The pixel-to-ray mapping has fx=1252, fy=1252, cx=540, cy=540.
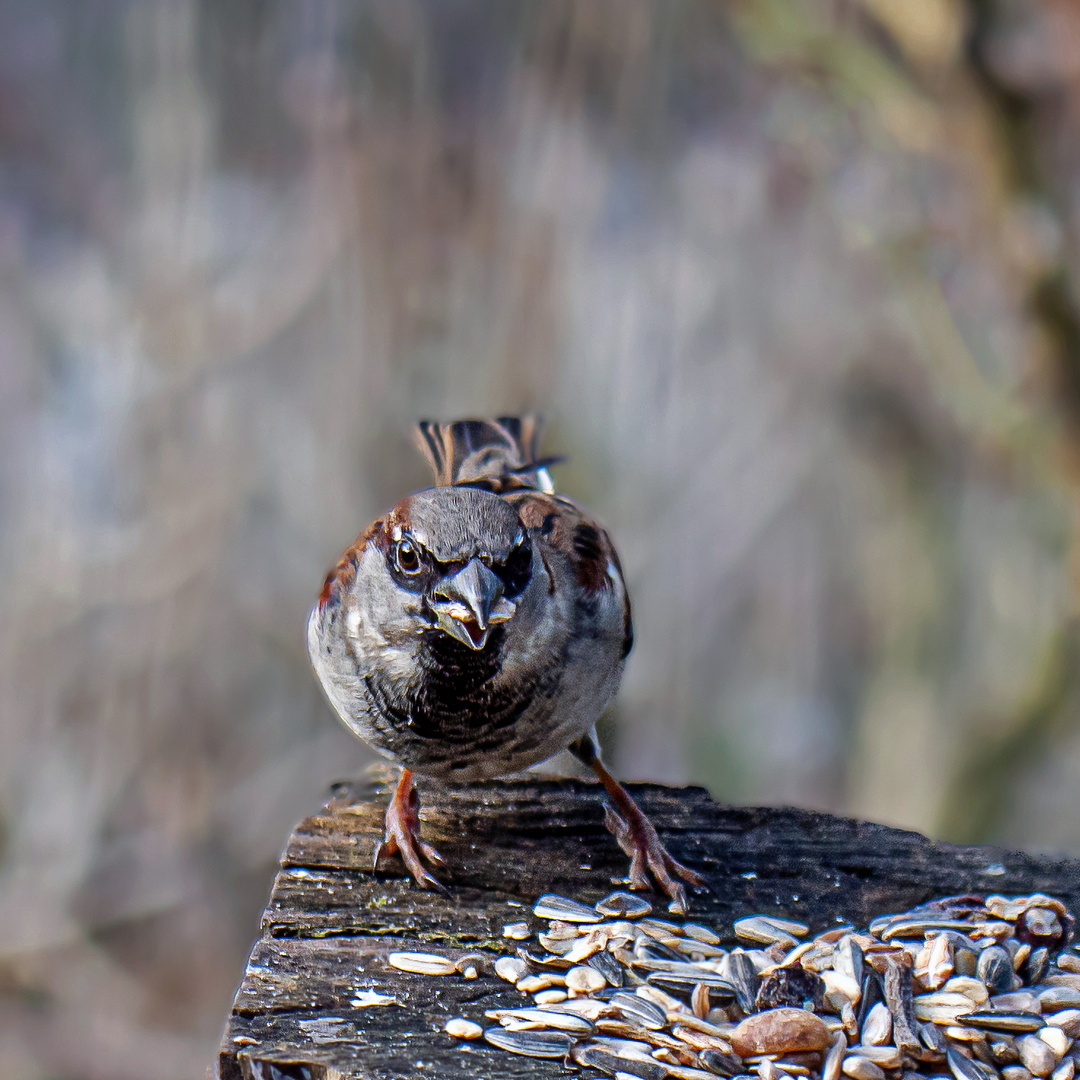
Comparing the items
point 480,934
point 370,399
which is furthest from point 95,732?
point 480,934

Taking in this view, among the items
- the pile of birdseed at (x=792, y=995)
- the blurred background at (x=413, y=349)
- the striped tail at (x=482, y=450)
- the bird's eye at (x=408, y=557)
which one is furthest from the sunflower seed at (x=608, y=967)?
the blurred background at (x=413, y=349)

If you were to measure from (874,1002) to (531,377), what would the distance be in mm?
3440

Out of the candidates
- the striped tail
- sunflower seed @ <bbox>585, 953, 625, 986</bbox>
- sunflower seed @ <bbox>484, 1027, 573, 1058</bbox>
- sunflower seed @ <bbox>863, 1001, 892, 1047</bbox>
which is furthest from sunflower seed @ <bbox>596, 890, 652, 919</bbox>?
the striped tail

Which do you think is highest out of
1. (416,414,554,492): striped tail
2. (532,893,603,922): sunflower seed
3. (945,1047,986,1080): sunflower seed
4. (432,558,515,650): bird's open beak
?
(416,414,554,492): striped tail

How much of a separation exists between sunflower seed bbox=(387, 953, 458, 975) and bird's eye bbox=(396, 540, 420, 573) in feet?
2.22

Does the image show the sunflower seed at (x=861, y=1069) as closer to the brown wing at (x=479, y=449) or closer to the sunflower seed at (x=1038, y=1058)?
the sunflower seed at (x=1038, y=1058)

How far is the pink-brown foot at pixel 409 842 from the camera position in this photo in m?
2.45

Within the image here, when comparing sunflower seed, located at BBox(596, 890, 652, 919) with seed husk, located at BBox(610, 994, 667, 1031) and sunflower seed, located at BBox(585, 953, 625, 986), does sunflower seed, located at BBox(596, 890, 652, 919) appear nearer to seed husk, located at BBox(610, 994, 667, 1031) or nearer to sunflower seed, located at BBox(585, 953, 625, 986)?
sunflower seed, located at BBox(585, 953, 625, 986)

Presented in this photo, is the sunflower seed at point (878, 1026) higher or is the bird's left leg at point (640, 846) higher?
the bird's left leg at point (640, 846)

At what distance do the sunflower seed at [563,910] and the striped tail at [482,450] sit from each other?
1.05 m

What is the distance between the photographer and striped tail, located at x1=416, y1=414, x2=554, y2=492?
3.12m

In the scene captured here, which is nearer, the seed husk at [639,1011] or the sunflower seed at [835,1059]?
the sunflower seed at [835,1059]

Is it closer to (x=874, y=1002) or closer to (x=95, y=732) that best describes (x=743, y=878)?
(x=874, y=1002)

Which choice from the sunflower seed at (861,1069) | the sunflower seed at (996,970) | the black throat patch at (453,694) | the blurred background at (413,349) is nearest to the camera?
the sunflower seed at (861,1069)
